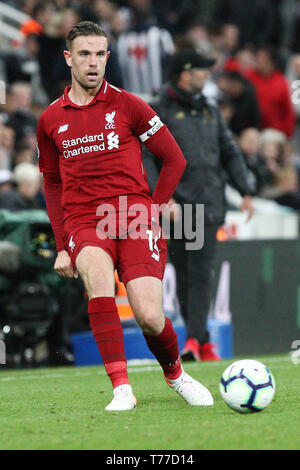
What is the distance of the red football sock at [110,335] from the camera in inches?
233

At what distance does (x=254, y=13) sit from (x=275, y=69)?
2.05 meters

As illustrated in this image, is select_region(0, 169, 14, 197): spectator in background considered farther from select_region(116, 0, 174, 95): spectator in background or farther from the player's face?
the player's face

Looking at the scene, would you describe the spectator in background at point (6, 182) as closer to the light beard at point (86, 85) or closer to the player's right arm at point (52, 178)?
the player's right arm at point (52, 178)

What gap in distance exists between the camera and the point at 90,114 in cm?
623

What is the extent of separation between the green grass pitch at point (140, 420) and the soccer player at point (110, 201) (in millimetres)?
294

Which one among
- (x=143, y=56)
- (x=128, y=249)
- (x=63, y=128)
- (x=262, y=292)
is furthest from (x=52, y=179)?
(x=143, y=56)

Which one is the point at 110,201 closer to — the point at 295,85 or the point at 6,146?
the point at 6,146

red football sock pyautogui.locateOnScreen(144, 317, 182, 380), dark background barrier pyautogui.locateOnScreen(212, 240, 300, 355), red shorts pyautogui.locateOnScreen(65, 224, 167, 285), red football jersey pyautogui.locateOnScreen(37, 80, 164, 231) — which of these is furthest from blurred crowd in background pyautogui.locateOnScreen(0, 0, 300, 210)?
red football sock pyautogui.locateOnScreen(144, 317, 182, 380)

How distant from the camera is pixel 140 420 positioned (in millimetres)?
5531

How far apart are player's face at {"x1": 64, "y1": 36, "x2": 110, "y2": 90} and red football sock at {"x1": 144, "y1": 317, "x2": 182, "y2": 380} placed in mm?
1438

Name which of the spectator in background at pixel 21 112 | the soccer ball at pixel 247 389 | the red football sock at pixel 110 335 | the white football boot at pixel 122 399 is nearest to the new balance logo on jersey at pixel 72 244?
the red football sock at pixel 110 335

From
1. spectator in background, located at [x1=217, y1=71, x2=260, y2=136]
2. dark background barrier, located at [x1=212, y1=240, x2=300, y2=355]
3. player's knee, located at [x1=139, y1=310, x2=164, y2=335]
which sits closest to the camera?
player's knee, located at [x1=139, y1=310, x2=164, y2=335]

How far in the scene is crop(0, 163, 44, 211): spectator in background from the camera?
10.9m

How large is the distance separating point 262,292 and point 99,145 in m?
5.85
